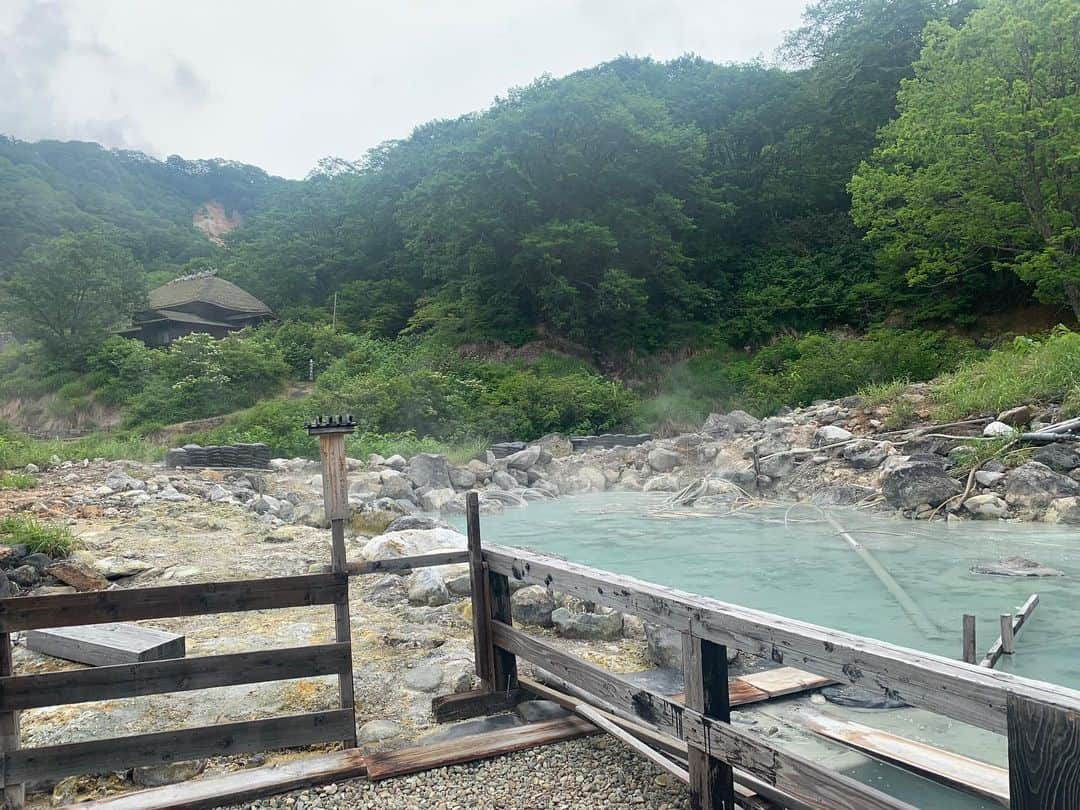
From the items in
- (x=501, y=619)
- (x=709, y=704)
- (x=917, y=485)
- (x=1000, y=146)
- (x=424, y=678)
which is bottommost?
(x=424, y=678)

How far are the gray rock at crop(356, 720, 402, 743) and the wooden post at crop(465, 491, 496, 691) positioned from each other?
0.48 m

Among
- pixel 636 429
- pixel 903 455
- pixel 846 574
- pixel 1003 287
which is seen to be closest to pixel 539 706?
pixel 846 574

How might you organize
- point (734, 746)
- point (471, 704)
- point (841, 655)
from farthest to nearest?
1. point (471, 704)
2. point (734, 746)
3. point (841, 655)

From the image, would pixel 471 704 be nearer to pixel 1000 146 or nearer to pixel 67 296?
pixel 1000 146

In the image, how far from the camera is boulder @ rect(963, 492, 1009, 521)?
29.4 feet

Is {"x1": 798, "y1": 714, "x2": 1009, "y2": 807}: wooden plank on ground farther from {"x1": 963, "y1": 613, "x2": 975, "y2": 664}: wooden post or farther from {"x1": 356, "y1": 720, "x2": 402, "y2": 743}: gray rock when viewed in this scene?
{"x1": 356, "y1": 720, "x2": 402, "y2": 743}: gray rock

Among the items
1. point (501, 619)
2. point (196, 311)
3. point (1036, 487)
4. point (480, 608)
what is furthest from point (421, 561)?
point (196, 311)

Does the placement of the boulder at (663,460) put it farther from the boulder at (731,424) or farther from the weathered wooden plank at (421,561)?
the weathered wooden plank at (421,561)

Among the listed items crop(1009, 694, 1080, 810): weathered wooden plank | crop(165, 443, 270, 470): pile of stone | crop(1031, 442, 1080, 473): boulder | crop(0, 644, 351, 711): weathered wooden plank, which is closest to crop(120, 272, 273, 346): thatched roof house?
crop(165, 443, 270, 470): pile of stone

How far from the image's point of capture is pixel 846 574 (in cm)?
699

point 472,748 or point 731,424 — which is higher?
point 731,424

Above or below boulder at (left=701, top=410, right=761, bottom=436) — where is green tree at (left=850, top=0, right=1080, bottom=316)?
above

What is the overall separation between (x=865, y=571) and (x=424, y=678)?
179 inches

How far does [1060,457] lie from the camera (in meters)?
9.16
